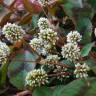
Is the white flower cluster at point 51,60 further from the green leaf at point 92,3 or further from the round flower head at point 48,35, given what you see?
the green leaf at point 92,3

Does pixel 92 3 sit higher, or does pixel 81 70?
pixel 92 3

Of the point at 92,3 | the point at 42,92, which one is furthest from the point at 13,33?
the point at 92,3

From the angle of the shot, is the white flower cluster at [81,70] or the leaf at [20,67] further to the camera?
the leaf at [20,67]

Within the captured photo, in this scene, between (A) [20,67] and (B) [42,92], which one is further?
(A) [20,67]

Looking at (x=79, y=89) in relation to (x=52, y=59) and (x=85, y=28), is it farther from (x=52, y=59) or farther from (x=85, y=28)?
(x=85, y=28)

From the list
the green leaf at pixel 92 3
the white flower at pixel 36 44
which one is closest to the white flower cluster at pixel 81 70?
the white flower at pixel 36 44

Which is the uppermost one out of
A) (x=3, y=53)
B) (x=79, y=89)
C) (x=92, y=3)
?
(x=92, y=3)

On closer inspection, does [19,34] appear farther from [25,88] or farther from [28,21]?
[28,21]

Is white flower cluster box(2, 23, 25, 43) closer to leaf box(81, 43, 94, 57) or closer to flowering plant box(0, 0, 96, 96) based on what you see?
flowering plant box(0, 0, 96, 96)

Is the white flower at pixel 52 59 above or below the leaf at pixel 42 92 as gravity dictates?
above
